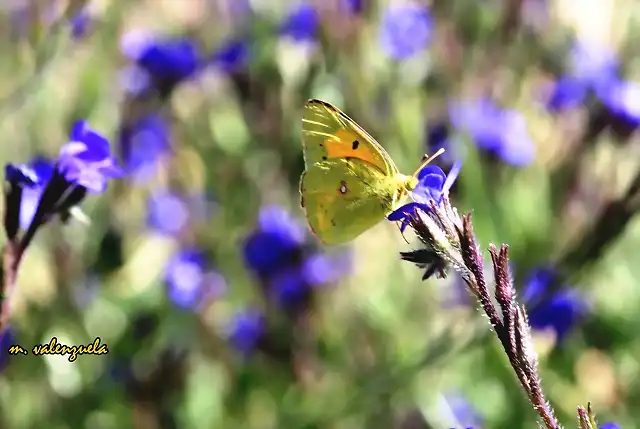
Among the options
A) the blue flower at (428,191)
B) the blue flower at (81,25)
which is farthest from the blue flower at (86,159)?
the blue flower at (81,25)

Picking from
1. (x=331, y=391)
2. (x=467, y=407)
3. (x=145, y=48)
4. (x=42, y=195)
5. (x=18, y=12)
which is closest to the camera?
(x=42, y=195)

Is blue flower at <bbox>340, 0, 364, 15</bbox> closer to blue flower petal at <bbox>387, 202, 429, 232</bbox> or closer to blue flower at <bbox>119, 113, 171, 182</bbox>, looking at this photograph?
blue flower at <bbox>119, 113, 171, 182</bbox>

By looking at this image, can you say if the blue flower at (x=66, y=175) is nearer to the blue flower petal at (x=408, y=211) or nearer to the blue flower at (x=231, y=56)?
the blue flower petal at (x=408, y=211)

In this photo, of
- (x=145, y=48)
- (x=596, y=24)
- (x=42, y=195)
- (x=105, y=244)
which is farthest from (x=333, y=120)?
(x=596, y=24)

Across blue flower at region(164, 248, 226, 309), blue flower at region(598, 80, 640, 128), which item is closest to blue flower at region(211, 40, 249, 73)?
blue flower at region(164, 248, 226, 309)

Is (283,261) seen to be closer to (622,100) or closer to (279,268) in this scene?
(279,268)

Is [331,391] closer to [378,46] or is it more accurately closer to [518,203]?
[518,203]

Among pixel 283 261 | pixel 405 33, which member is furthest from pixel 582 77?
pixel 283 261
